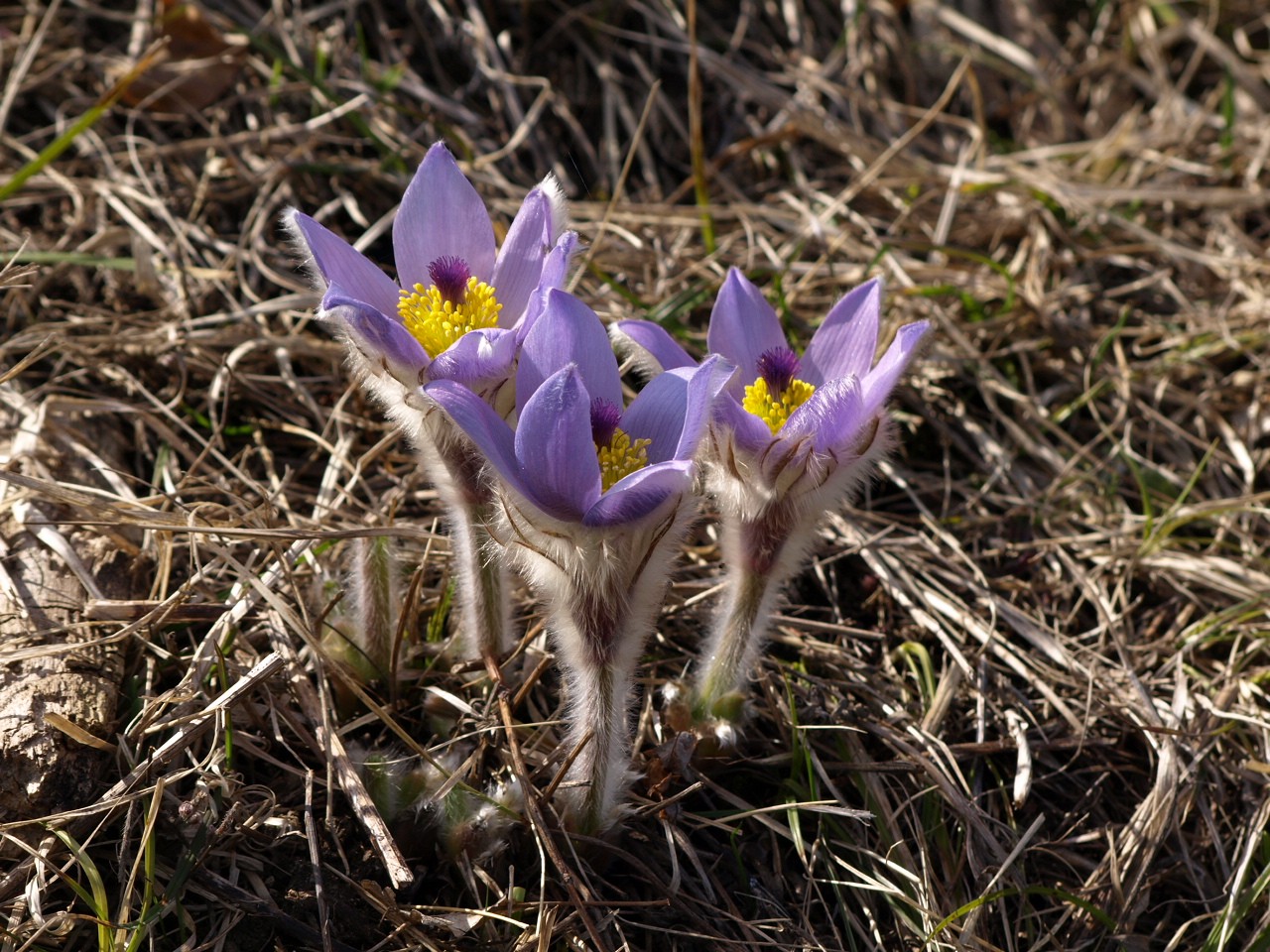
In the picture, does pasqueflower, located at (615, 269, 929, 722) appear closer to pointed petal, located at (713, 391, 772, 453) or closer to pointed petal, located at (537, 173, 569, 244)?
pointed petal, located at (713, 391, 772, 453)

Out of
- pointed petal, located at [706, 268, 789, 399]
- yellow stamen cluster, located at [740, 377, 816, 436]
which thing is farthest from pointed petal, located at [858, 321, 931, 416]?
pointed petal, located at [706, 268, 789, 399]

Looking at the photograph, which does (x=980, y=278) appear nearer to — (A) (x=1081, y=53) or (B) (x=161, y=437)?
(A) (x=1081, y=53)

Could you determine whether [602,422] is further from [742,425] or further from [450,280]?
[450,280]

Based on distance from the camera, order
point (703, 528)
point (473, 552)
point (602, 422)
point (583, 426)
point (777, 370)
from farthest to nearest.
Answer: point (703, 528), point (473, 552), point (777, 370), point (602, 422), point (583, 426)

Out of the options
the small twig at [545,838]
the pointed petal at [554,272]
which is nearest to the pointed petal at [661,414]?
the pointed petal at [554,272]

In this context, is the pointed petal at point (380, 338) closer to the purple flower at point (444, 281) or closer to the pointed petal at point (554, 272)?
the purple flower at point (444, 281)

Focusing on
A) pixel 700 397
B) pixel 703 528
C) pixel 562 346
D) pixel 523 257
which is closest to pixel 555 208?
pixel 523 257

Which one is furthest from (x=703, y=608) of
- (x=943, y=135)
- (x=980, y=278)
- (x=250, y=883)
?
(x=943, y=135)
